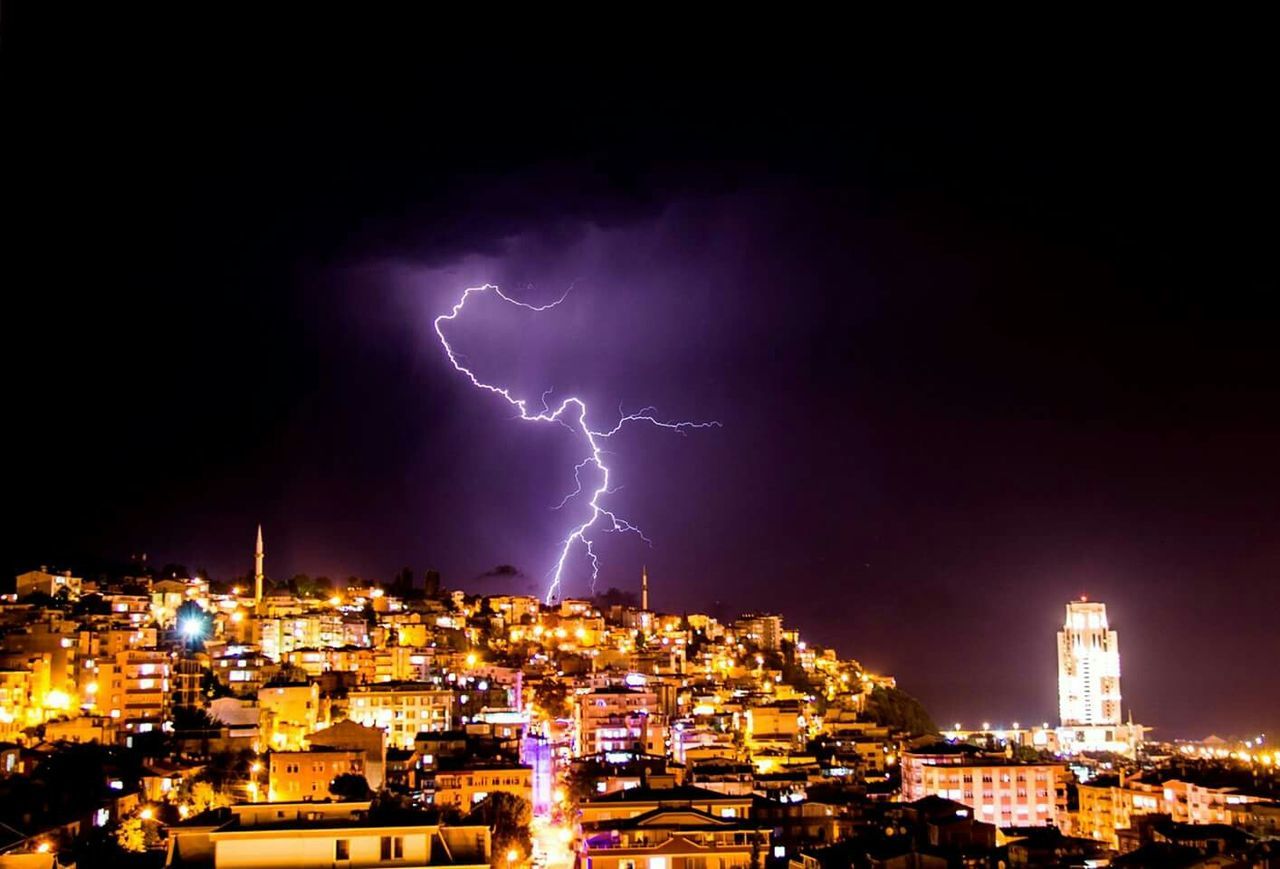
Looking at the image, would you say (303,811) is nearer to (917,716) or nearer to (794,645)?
(917,716)

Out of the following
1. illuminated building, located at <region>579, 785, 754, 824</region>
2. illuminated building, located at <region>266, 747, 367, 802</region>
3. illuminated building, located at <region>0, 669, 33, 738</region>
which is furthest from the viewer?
illuminated building, located at <region>0, 669, 33, 738</region>

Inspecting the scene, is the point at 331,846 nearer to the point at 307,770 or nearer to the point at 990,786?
the point at 307,770

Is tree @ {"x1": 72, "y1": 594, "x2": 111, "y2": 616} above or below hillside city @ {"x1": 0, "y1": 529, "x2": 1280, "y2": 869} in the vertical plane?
above

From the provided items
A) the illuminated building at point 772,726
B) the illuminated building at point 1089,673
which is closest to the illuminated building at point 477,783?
the illuminated building at point 772,726

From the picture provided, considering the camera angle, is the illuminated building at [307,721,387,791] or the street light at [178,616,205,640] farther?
the street light at [178,616,205,640]

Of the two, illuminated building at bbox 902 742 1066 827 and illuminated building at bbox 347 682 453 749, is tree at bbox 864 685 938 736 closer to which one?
illuminated building at bbox 902 742 1066 827

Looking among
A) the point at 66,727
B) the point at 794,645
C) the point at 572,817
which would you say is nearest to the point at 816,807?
the point at 572,817

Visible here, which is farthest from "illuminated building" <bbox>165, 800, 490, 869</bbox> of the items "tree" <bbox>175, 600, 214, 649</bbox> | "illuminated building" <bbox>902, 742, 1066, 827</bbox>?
"tree" <bbox>175, 600, 214, 649</bbox>

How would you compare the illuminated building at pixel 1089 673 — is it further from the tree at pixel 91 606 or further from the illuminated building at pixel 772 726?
the tree at pixel 91 606
